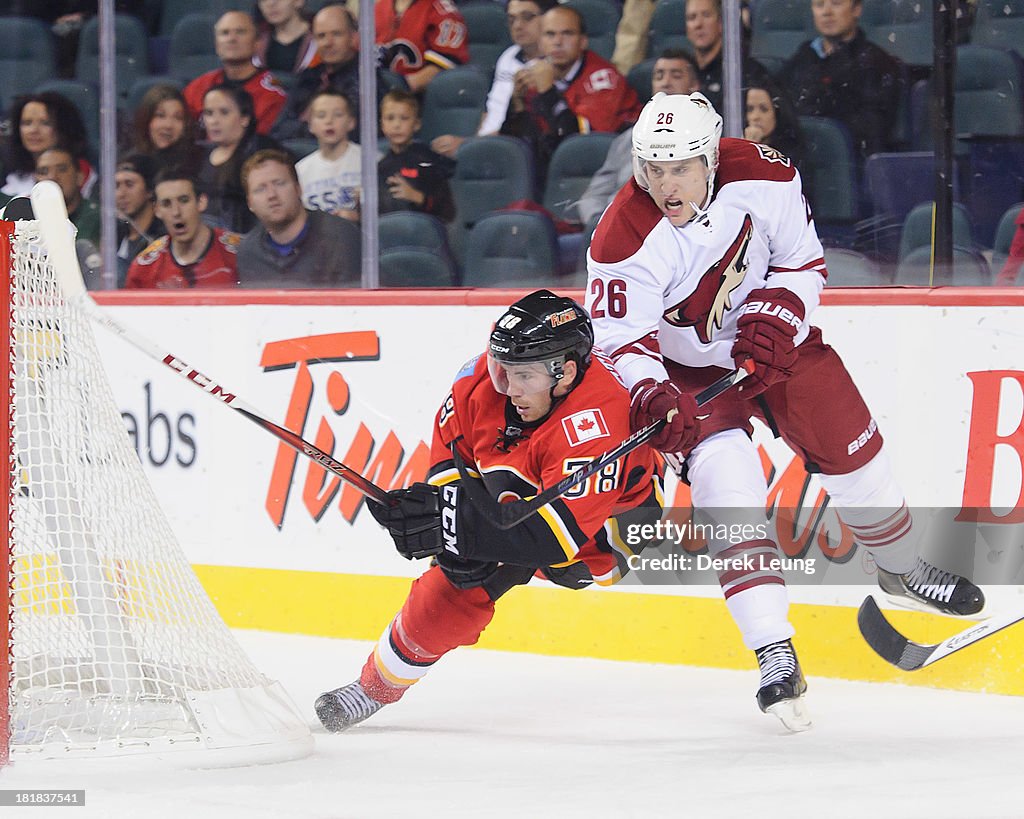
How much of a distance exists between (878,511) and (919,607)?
27cm

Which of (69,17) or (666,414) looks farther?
(69,17)

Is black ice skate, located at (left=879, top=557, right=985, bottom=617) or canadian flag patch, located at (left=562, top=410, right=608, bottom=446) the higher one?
canadian flag patch, located at (left=562, top=410, right=608, bottom=446)

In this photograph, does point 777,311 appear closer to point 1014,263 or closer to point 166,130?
point 1014,263

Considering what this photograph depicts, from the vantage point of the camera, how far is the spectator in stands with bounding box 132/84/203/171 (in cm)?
483

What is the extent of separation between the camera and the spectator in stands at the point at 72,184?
195 inches

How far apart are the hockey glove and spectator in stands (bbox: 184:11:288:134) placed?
181 cm

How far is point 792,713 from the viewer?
10.7 feet

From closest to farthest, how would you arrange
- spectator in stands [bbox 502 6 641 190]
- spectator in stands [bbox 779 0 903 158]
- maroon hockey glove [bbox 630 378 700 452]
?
maroon hockey glove [bbox 630 378 700 452]
spectator in stands [bbox 779 0 903 158]
spectator in stands [bbox 502 6 641 190]

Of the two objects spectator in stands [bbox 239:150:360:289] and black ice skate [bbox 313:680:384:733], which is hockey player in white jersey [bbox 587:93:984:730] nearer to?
black ice skate [bbox 313:680:384:733]

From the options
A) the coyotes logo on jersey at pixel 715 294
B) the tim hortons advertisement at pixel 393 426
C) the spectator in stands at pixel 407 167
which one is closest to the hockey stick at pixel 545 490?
the coyotes logo on jersey at pixel 715 294

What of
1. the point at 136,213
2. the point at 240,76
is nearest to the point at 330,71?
the point at 240,76

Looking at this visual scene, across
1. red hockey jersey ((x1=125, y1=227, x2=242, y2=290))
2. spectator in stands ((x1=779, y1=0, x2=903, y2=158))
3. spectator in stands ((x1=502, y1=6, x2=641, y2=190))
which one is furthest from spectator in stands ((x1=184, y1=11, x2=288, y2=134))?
spectator in stands ((x1=779, y1=0, x2=903, y2=158))

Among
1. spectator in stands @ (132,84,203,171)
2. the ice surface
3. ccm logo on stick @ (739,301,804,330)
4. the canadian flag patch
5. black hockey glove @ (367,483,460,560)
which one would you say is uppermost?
spectator in stands @ (132,84,203,171)

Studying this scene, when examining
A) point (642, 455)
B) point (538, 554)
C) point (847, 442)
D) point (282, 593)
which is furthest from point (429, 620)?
point (282, 593)
